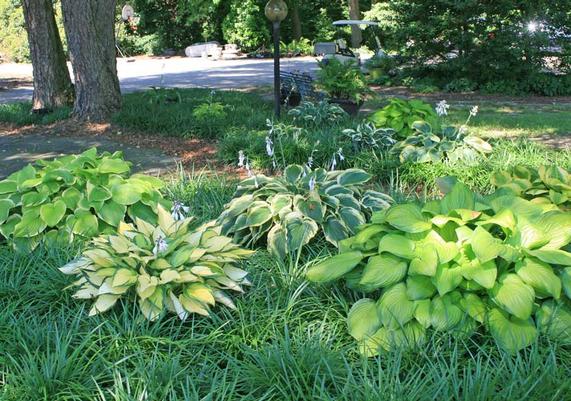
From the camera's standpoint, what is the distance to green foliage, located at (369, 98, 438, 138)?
282 inches

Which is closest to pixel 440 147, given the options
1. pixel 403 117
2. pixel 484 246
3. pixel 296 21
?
pixel 403 117

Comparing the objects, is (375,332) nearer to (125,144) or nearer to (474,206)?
(474,206)

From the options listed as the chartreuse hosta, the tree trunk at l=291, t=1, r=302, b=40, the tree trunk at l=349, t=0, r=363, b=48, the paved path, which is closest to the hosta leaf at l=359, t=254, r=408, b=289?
the chartreuse hosta

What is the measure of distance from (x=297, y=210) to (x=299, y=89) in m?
6.96

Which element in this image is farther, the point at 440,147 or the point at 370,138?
the point at 370,138

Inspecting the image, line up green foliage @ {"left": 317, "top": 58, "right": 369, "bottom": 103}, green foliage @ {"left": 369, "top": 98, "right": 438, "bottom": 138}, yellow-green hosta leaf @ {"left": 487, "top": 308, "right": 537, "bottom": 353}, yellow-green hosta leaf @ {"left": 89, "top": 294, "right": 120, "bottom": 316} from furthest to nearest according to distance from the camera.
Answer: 1. green foliage @ {"left": 317, "top": 58, "right": 369, "bottom": 103}
2. green foliage @ {"left": 369, "top": 98, "right": 438, "bottom": 138}
3. yellow-green hosta leaf @ {"left": 89, "top": 294, "right": 120, "bottom": 316}
4. yellow-green hosta leaf @ {"left": 487, "top": 308, "right": 537, "bottom": 353}

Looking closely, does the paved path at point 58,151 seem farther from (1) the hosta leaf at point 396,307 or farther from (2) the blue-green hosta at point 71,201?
(1) the hosta leaf at point 396,307

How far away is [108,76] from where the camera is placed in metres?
10.2

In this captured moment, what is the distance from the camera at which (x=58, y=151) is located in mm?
8266

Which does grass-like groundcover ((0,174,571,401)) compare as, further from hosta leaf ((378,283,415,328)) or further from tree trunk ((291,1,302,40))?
tree trunk ((291,1,302,40))

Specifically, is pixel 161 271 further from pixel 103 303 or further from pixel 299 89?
pixel 299 89

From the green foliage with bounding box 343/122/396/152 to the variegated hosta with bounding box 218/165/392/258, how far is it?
2.32m

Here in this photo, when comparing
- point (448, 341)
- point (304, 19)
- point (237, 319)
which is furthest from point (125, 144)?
point (304, 19)

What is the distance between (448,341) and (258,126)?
20.3 ft
